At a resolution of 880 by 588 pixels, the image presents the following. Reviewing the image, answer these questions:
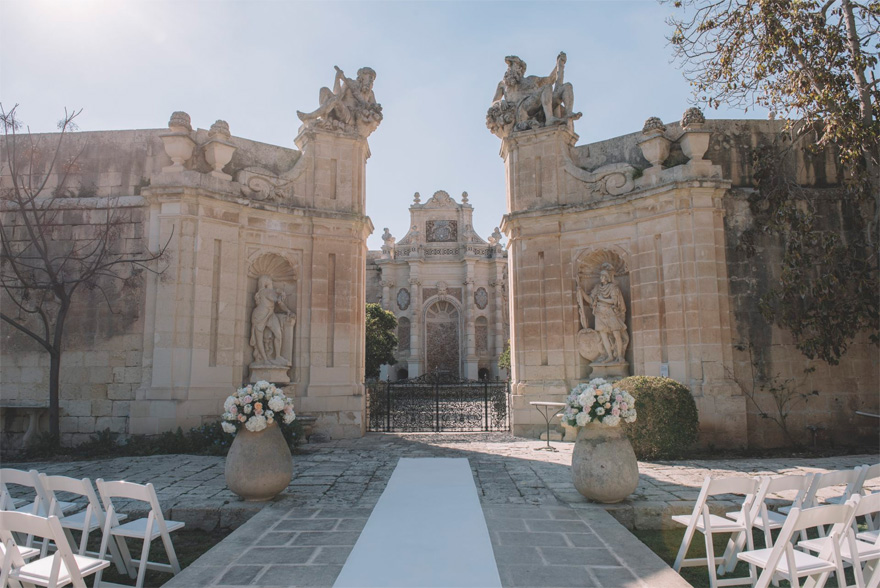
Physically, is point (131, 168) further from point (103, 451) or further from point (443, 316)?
point (443, 316)

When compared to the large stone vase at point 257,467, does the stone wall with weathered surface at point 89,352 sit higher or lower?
higher

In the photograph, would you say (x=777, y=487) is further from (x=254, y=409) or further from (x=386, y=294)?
(x=386, y=294)

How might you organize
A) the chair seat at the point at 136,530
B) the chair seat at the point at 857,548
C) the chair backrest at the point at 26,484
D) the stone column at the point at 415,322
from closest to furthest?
the chair seat at the point at 857,548
the chair seat at the point at 136,530
the chair backrest at the point at 26,484
the stone column at the point at 415,322

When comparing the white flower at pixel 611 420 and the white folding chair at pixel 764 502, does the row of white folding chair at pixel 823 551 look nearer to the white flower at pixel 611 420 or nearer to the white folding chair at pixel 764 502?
the white folding chair at pixel 764 502

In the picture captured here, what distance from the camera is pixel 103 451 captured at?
31.9 ft

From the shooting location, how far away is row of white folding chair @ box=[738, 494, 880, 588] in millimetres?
3469

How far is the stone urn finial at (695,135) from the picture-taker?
34.9 ft

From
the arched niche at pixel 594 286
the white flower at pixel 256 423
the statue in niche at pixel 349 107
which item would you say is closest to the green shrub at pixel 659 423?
the arched niche at pixel 594 286

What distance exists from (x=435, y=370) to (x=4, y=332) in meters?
24.3

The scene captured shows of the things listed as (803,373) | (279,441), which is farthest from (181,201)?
(803,373)

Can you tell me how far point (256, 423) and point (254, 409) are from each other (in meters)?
0.16

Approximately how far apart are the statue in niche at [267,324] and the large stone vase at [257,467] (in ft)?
16.1

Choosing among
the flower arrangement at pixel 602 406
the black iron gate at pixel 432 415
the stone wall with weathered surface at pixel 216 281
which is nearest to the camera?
the flower arrangement at pixel 602 406

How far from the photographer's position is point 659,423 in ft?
29.2
